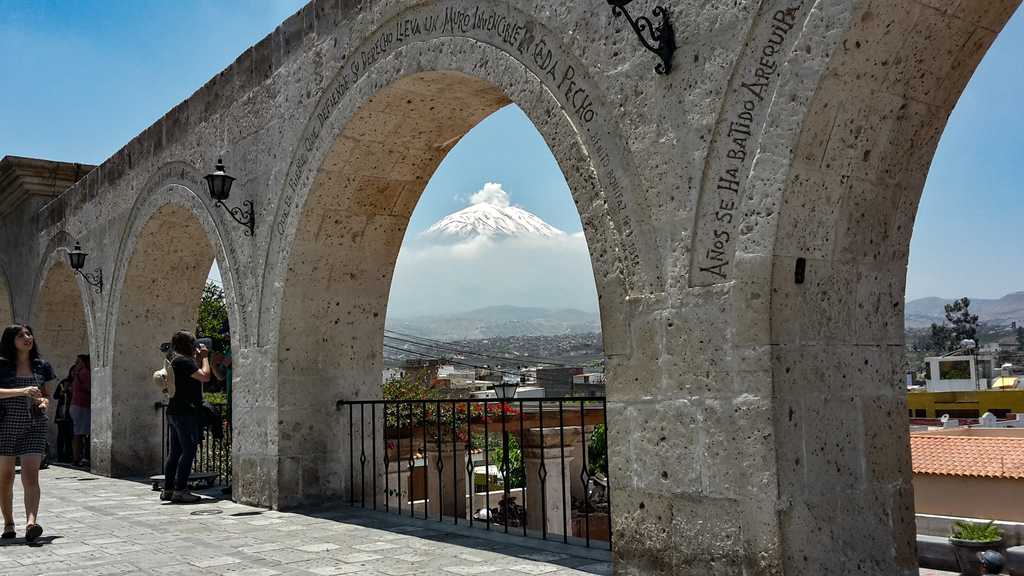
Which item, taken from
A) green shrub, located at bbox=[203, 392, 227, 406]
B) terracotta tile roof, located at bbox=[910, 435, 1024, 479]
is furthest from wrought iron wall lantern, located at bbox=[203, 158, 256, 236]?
terracotta tile roof, located at bbox=[910, 435, 1024, 479]

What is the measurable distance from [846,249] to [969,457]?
30.7ft

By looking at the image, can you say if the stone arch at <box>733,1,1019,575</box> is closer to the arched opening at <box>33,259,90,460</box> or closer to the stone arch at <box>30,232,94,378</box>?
the stone arch at <box>30,232,94,378</box>

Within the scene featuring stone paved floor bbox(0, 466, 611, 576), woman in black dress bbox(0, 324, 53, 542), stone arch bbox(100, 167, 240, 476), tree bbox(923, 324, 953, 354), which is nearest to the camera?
stone paved floor bbox(0, 466, 611, 576)

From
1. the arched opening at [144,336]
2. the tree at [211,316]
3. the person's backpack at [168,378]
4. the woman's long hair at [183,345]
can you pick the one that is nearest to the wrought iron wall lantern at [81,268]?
the arched opening at [144,336]

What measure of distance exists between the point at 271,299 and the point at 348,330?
0.65 meters

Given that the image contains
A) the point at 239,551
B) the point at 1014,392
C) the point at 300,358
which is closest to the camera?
the point at 239,551

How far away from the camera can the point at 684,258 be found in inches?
143

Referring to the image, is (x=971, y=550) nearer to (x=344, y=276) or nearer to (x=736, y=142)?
(x=736, y=142)

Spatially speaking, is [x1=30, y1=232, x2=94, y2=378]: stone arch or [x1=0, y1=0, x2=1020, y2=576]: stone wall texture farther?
[x1=30, y1=232, x2=94, y2=378]: stone arch

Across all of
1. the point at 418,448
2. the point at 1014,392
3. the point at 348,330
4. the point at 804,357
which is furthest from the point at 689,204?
the point at 1014,392

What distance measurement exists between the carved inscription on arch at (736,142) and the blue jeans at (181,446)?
194 inches

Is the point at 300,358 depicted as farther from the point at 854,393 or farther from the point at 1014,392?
the point at 1014,392

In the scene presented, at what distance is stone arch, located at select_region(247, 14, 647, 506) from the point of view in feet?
19.0

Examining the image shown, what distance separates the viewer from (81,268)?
11.0 m
